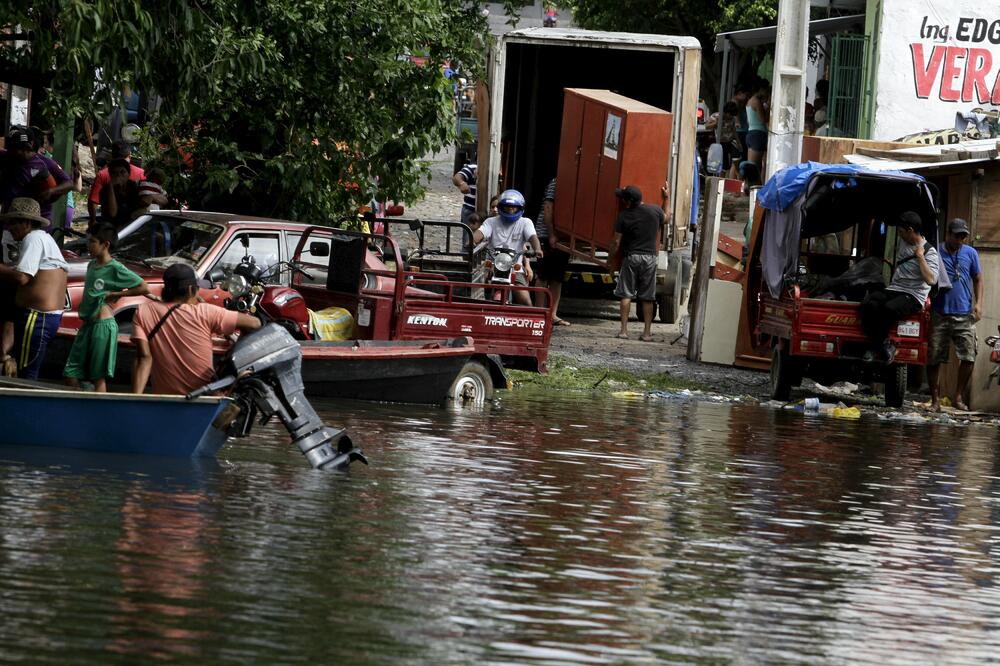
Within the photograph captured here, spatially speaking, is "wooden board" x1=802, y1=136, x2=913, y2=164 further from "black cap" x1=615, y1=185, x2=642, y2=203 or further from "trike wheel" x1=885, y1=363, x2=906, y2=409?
"trike wheel" x1=885, y1=363, x2=906, y2=409

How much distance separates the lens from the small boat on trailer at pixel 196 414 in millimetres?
11164

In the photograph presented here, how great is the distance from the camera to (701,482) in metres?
12.4

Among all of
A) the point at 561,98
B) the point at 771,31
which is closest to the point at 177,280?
the point at 561,98

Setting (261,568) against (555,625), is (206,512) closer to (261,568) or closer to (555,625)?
(261,568)

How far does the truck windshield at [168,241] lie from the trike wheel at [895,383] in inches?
282

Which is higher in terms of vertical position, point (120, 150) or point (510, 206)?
point (120, 150)

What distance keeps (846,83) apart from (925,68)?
1812 mm

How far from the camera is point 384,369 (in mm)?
15430

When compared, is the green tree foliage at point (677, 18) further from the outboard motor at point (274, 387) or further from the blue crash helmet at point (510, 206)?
the outboard motor at point (274, 387)

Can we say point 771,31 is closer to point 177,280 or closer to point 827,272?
point 827,272

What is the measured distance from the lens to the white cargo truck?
23422 mm

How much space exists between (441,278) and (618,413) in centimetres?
235

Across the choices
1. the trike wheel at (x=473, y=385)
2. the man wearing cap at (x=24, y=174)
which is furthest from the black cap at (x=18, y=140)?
the trike wheel at (x=473, y=385)

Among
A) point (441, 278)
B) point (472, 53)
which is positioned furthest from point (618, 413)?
point (472, 53)
